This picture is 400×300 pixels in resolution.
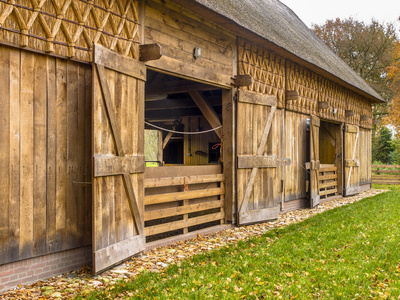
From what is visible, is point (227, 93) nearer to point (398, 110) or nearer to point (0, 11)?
point (0, 11)

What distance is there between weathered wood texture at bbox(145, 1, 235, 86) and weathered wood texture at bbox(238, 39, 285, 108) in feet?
1.39

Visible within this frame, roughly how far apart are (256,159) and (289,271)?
379cm

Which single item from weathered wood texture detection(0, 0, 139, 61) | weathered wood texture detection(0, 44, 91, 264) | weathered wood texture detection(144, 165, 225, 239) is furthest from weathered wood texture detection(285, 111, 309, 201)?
weathered wood texture detection(0, 44, 91, 264)

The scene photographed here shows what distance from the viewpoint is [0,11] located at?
4.06m

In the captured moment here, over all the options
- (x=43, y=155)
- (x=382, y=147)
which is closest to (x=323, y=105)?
(x=43, y=155)

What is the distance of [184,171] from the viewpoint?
283 inches

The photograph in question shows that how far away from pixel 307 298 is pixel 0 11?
4.53m

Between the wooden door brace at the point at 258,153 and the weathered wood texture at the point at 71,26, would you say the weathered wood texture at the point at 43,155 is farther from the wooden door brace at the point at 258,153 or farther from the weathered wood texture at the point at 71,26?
the wooden door brace at the point at 258,153

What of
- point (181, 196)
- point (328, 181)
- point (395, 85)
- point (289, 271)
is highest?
point (395, 85)

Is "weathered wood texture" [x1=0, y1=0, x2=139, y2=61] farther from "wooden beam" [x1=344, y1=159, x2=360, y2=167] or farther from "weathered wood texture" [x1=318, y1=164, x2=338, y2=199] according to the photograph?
"wooden beam" [x1=344, y1=159, x2=360, y2=167]

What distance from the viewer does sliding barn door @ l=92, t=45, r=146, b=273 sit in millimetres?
4852

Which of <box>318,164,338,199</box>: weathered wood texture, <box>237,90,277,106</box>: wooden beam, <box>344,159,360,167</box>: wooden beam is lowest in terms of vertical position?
<box>318,164,338,199</box>: weathered wood texture

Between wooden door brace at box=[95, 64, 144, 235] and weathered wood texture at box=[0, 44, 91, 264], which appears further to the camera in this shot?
wooden door brace at box=[95, 64, 144, 235]

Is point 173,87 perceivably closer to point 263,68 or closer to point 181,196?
point 263,68
